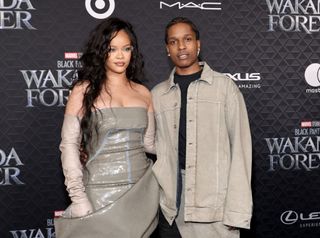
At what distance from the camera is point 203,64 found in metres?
2.27

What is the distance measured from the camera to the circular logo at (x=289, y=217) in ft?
11.1

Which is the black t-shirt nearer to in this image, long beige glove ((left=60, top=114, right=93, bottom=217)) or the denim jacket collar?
the denim jacket collar

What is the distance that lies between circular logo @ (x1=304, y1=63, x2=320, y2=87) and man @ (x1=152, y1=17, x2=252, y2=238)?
141 centimetres

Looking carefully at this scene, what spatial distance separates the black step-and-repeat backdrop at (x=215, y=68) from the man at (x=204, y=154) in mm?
963

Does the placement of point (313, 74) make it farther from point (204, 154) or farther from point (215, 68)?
point (204, 154)

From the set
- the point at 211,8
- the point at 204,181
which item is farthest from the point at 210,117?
the point at 211,8

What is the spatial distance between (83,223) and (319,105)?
2102 millimetres

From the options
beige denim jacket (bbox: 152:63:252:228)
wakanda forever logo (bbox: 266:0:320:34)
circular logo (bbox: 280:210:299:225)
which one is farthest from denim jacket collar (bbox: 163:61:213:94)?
circular logo (bbox: 280:210:299:225)

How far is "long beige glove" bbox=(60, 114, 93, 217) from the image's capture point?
1913 mm

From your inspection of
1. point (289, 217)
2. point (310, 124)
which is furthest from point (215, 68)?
point (289, 217)

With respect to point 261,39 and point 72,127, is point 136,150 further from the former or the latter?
point 261,39

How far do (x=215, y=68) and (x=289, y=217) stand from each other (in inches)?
46.4

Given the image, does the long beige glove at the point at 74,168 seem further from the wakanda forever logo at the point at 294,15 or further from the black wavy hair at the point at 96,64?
the wakanda forever logo at the point at 294,15

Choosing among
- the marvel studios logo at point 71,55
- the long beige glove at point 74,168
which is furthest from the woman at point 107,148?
the marvel studios logo at point 71,55
